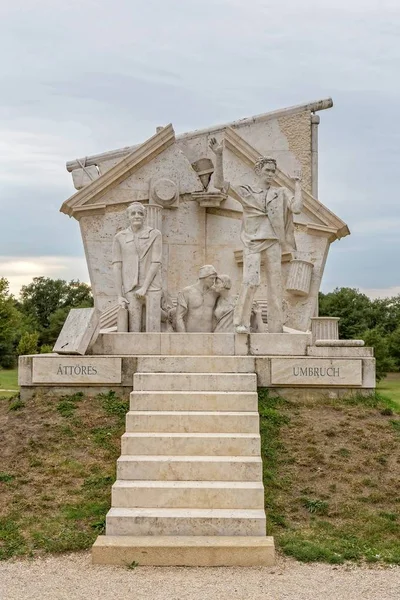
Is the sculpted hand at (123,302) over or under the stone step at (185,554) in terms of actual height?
over

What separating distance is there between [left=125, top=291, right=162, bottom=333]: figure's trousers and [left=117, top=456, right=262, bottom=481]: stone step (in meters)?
3.91

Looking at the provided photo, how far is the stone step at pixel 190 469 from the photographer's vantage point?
24.5 feet

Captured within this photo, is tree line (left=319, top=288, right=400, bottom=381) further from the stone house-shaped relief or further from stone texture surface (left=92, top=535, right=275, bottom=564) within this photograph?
stone texture surface (left=92, top=535, right=275, bottom=564)

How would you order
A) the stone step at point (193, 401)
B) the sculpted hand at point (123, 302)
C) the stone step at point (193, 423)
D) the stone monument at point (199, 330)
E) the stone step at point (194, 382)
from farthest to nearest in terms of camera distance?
the sculpted hand at point (123, 302) < the stone step at point (194, 382) < the stone step at point (193, 401) < the stone step at point (193, 423) < the stone monument at point (199, 330)

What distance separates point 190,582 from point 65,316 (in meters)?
38.4

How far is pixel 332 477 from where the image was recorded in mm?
7914

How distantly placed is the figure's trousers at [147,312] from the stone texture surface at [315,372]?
2262 millimetres

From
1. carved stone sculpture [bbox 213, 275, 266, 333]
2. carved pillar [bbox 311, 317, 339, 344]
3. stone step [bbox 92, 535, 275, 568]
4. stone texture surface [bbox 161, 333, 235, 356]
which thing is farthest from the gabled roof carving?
stone step [bbox 92, 535, 275, 568]

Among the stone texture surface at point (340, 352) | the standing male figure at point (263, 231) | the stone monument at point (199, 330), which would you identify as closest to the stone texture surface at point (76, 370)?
the stone monument at point (199, 330)

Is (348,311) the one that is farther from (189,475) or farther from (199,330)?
(189,475)

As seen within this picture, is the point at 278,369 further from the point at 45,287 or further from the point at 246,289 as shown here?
the point at 45,287

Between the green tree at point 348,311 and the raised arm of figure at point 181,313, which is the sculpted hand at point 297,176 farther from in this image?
the green tree at point 348,311

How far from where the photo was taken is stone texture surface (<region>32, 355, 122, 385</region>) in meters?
9.80

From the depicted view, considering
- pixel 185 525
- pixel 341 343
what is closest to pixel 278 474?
pixel 185 525
